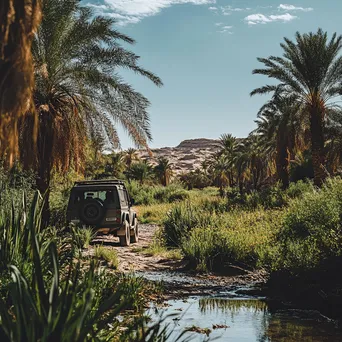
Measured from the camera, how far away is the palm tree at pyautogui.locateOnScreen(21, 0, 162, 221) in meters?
15.9

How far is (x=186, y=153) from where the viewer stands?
159375 millimetres

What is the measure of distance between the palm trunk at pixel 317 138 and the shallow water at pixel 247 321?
18019 mm

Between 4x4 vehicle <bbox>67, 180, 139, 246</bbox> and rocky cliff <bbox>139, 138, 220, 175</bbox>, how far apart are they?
10410cm

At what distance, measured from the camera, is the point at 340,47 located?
2678 centimetres

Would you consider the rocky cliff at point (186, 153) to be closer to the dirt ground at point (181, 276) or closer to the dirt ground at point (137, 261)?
the dirt ground at point (137, 261)

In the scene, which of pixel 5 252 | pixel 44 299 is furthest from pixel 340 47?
pixel 44 299

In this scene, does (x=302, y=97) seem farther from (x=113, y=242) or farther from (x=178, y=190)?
(x=178, y=190)

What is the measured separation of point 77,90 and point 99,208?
11.2ft

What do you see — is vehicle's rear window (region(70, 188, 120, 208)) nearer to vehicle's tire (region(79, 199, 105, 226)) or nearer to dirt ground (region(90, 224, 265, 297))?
vehicle's tire (region(79, 199, 105, 226))

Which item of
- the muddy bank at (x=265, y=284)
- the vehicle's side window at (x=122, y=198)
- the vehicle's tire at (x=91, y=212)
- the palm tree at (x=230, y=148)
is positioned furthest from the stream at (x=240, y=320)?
the palm tree at (x=230, y=148)

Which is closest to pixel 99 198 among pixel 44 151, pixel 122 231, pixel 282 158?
pixel 122 231

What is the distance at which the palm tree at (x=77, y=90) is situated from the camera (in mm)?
15859

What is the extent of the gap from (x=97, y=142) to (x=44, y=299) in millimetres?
13148

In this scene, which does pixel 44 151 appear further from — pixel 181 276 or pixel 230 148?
pixel 230 148
